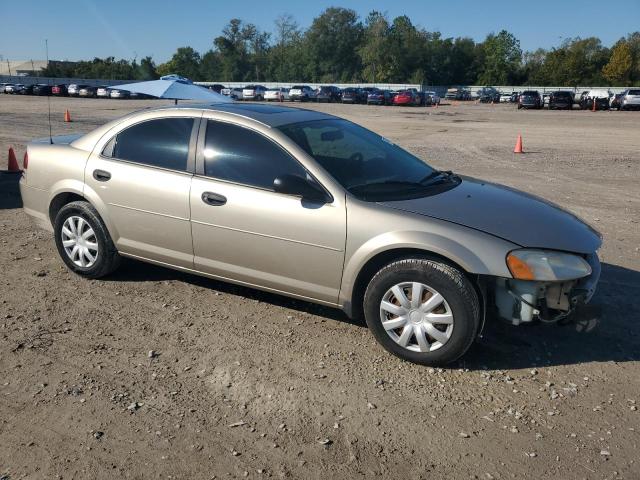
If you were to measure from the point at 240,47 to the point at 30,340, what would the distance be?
13968cm

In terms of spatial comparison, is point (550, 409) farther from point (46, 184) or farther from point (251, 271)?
point (46, 184)

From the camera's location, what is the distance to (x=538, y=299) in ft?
12.4

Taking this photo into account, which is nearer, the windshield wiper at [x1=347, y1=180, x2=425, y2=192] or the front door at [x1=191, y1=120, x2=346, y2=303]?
the front door at [x1=191, y1=120, x2=346, y2=303]

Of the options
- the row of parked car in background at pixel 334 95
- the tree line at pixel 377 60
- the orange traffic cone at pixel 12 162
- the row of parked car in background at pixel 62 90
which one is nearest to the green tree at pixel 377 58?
the tree line at pixel 377 60

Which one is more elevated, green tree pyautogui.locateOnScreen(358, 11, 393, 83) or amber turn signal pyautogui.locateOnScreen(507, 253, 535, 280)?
green tree pyautogui.locateOnScreen(358, 11, 393, 83)

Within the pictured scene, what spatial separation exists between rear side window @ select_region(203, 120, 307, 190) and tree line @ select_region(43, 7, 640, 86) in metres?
97.5

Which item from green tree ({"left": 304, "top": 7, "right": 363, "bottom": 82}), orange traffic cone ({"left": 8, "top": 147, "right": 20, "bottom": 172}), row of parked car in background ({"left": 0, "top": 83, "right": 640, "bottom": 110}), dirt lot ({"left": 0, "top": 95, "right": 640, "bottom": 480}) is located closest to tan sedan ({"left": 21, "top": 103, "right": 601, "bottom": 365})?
dirt lot ({"left": 0, "top": 95, "right": 640, "bottom": 480})

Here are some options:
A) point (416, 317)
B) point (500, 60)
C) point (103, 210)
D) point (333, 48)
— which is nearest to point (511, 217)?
point (416, 317)

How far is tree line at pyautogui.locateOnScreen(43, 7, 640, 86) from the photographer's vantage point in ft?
313

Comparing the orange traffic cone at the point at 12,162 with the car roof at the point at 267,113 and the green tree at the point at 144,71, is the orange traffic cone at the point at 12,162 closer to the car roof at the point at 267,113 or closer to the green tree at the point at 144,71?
the car roof at the point at 267,113

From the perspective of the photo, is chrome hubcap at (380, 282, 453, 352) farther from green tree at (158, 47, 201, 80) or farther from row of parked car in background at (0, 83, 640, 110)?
green tree at (158, 47, 201, 80)

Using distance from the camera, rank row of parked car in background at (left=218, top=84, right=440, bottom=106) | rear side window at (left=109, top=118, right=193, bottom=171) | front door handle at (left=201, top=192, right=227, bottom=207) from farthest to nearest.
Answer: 1. row of parked car in background at (left=218, top=84, right=440, bottom=106)
2. rear side window at (left=109, top=118, right=193, bottom=171)
3. front door handle at (left=201, top=192, right=227, bottom=207)

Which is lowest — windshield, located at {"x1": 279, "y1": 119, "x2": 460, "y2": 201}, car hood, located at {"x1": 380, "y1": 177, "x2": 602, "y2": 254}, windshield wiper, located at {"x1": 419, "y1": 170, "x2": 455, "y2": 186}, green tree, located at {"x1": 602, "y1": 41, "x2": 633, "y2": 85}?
car hood, located at {"x1": 380, "y1": 177, "x2": 602, "y2": 254}

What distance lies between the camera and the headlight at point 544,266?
371cm
